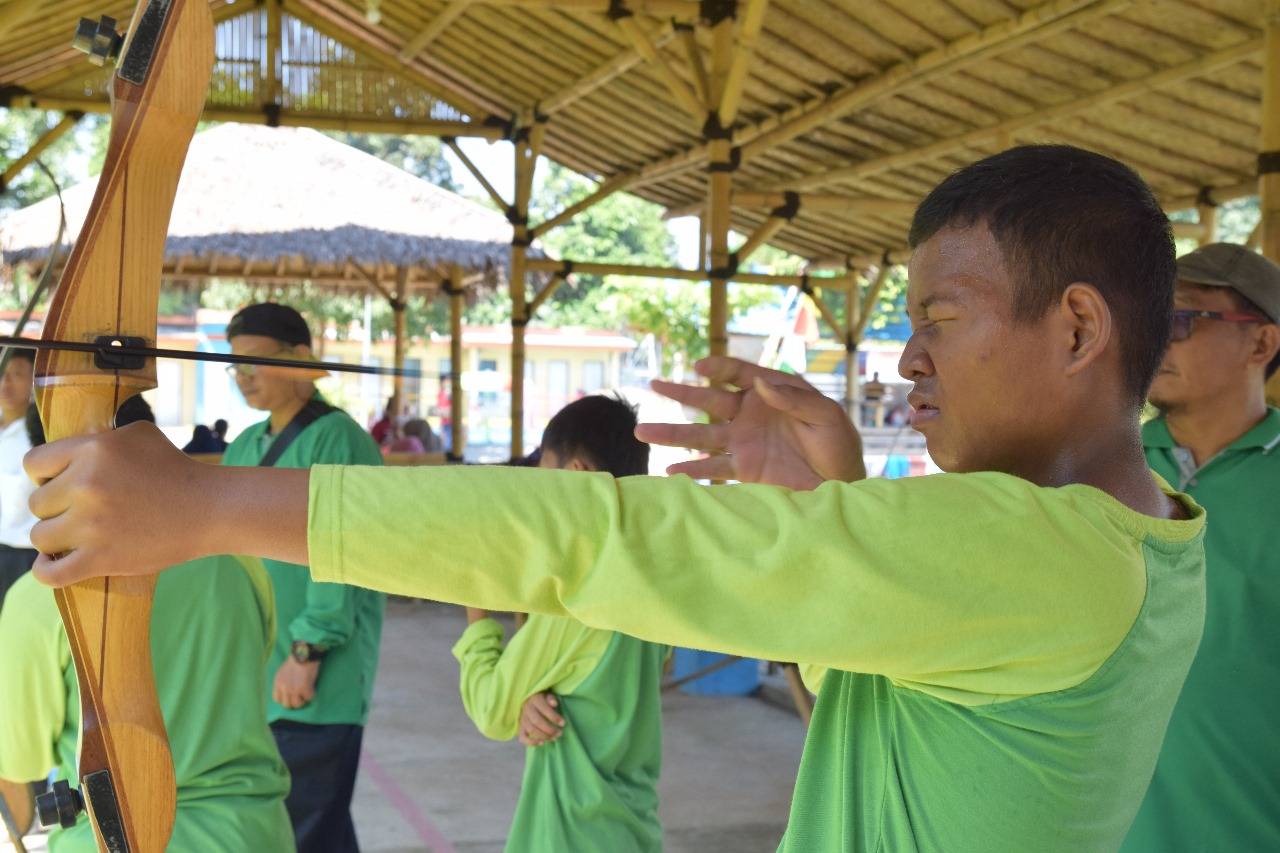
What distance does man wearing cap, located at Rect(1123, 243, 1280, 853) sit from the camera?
2002 millimetres

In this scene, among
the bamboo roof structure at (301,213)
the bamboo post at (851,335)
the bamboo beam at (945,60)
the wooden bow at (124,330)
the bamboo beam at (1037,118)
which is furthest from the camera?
the bamboo post at (851,335)

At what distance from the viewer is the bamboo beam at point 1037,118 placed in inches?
220

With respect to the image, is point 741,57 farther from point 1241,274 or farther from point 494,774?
point 1241,274

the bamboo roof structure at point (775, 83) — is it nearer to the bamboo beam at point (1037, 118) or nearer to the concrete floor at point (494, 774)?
the bamboo beam at point (1037, 118)

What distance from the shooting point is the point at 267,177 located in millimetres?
12172

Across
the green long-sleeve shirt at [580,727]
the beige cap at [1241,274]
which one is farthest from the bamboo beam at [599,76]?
the green long-sleeve shirt at [580,727]

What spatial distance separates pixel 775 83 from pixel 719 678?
3.52m

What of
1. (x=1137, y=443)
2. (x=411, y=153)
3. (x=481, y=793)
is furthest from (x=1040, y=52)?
(x=411, y=153)

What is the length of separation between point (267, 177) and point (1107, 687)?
12.1m

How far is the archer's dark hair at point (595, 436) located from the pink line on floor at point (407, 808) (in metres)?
2.67

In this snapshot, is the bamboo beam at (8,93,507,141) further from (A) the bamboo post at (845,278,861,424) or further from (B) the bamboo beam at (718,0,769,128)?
(A) the bamboo post at (845,278,861,424)

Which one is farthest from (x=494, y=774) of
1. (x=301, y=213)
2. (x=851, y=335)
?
(x=851, y=335)

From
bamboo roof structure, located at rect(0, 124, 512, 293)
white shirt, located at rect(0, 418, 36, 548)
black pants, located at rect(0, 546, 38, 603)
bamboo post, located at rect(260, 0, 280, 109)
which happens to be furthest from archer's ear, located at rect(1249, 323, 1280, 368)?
bamboo roof structure, located at rect(0, 124, 512, 293)

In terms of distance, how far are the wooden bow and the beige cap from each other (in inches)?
69.1
